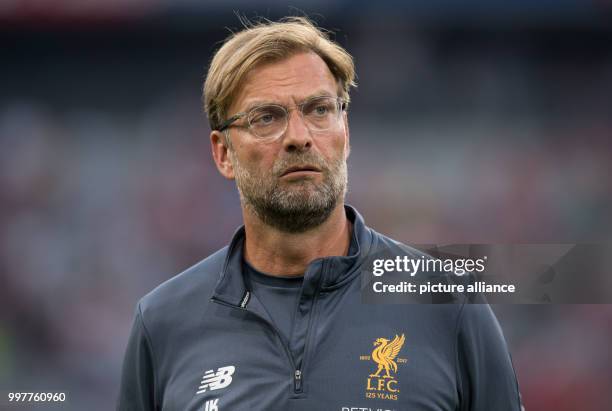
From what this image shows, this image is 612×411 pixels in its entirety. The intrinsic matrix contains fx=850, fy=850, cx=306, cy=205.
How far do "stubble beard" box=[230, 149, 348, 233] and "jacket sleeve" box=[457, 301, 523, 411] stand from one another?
0.45m

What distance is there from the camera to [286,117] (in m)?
2.28

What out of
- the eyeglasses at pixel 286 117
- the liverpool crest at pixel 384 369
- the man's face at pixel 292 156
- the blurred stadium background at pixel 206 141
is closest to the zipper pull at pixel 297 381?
the liverpool crest at pixel 384 369

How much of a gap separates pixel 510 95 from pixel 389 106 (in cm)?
91

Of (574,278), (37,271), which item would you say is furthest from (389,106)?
(574,278)

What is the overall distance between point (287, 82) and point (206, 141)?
4100mm

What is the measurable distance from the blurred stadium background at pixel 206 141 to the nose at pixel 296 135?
12.5ft

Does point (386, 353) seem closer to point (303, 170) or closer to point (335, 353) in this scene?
point (335, 353)

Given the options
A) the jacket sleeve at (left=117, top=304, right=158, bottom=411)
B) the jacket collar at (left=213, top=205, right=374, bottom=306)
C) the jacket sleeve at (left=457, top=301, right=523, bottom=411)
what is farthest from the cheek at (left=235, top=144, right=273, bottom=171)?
the jacket sleeve at (left=457, top=301, right=523, bottom=411)

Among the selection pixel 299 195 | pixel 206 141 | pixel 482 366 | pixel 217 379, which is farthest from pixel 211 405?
pixel 206 141

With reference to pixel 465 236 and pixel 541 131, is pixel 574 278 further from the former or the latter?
pixel 541 131

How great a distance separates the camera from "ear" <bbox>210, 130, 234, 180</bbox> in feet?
8.23

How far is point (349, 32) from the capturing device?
20.6 ft

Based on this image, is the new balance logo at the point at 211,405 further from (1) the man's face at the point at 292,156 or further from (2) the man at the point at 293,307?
(1) the man's face at the point at 292,156

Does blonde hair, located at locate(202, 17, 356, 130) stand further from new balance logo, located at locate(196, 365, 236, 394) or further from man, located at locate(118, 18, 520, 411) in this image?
new balance logo, located at locate(196, 365, 236, 394)
